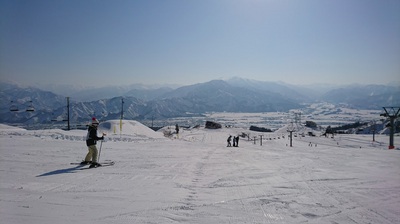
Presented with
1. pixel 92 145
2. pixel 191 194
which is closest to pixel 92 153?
pixel 92 145

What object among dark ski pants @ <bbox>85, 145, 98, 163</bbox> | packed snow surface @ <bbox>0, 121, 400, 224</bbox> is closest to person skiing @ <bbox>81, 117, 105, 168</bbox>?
dark ski pants @ <bbox>85, 145, 98, 163</bbox>

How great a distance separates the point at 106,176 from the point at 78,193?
192 cm

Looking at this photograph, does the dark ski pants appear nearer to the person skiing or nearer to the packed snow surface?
the person skiing

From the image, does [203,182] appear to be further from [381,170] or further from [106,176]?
[381,170]

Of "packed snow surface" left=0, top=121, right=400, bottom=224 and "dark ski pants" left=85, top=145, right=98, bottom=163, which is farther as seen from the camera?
"dark ski pants" left=85, top=145, right=98, bottom=163

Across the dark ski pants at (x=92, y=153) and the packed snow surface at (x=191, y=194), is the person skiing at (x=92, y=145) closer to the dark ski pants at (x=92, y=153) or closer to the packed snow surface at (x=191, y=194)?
the dark ski pants at (x=92, y=153)

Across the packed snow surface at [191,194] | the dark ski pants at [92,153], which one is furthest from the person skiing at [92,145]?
the packed snow surface at [191,194]

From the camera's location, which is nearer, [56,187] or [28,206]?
[28,206]

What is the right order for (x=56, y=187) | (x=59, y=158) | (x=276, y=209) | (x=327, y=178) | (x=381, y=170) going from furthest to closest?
1. (x=59, y=158)
2. (x=381, y=170)
3. (x=327, y=178)
4. (x=56, y=187)
5. (x=276, y=209)

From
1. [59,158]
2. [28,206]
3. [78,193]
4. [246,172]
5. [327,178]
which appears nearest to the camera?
[28,206]

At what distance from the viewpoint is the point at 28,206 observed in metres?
4.88

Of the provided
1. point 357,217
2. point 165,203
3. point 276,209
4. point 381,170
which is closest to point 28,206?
point 165,203

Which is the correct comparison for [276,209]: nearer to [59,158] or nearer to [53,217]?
[53,217]

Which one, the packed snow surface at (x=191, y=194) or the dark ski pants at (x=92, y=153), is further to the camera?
the dark ski pants at (x=92, y=153)
